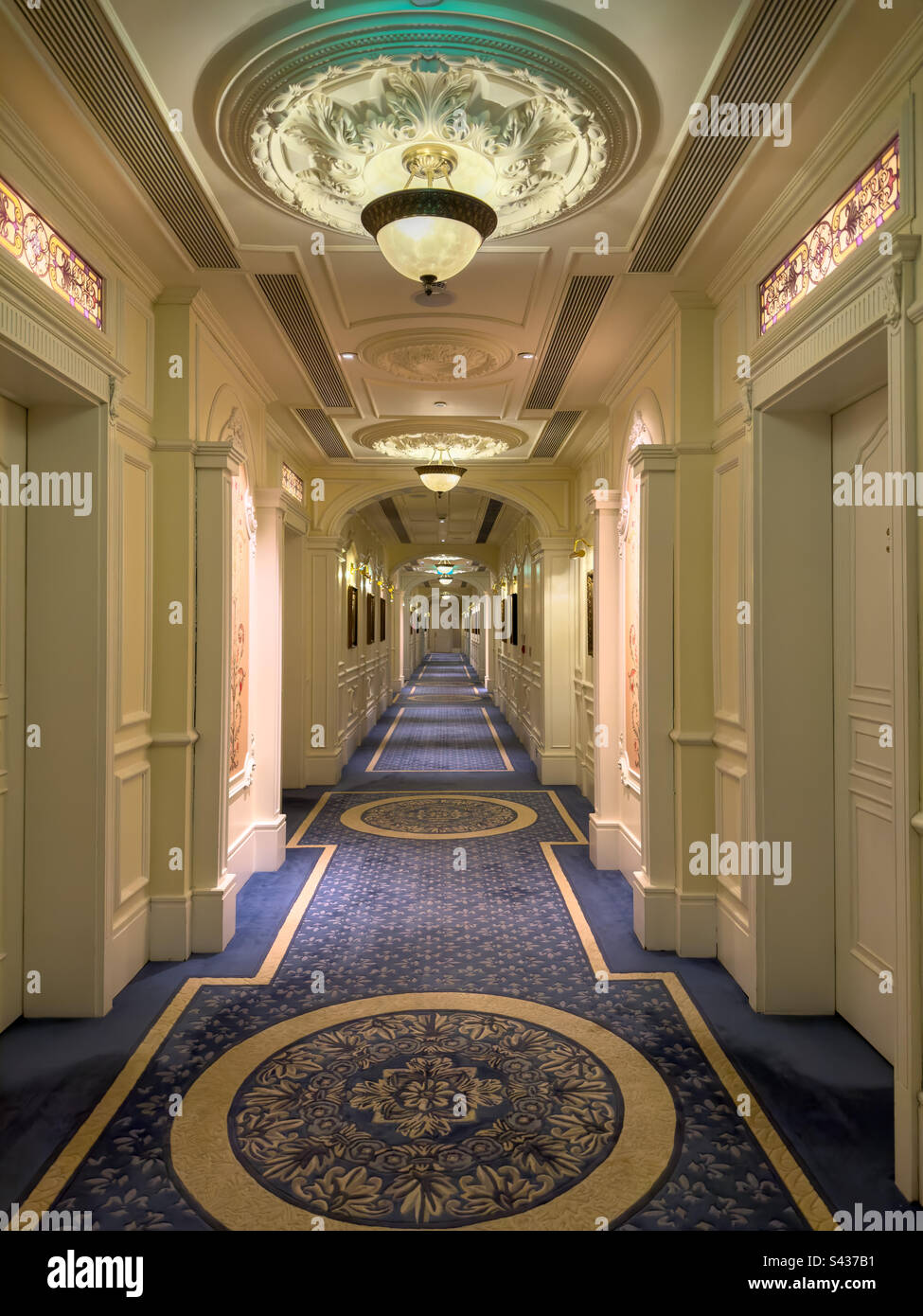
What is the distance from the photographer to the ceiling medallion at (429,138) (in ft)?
8.90

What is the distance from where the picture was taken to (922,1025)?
7.64 feet

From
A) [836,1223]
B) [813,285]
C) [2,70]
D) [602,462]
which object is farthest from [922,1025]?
[602,462]

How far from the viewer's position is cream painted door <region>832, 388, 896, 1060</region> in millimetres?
3158

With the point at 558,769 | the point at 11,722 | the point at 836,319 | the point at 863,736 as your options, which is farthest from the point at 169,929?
the point at 558,769

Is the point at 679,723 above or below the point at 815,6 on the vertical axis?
below

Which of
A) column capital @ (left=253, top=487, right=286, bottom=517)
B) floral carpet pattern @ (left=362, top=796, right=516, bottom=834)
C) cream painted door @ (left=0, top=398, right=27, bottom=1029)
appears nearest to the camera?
cream painted door @ (left=0, top=398, right=27, bottom=1029)

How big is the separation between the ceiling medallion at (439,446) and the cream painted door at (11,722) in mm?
4629

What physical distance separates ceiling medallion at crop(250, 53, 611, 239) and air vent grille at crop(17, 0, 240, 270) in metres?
0.33

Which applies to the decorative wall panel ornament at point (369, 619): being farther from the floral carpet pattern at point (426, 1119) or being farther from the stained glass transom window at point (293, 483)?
the floral carpet pattern at point (426, 1119)

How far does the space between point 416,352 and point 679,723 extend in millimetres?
2956

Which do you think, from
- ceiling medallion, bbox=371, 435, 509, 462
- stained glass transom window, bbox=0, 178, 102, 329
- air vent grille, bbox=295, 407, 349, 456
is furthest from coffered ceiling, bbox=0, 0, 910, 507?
ceiling medallion, bbox=371, 435, 509, 462

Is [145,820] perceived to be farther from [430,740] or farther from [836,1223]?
[430,740]

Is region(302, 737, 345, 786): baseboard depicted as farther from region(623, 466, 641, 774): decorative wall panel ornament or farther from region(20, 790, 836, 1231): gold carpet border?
region(623, 466, 641, 774): decorative wall panel ornament

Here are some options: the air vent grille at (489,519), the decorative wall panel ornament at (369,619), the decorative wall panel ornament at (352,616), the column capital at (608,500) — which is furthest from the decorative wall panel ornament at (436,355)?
the decorative wall panel ornament at (369,619)
